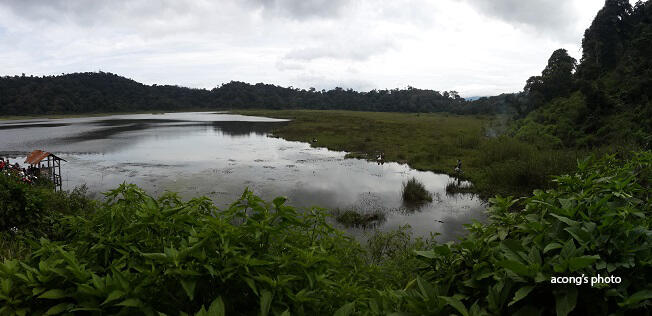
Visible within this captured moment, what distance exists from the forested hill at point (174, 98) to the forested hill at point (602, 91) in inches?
1752

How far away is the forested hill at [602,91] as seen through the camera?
2461 cm

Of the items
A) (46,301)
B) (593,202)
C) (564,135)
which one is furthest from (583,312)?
(564,135)

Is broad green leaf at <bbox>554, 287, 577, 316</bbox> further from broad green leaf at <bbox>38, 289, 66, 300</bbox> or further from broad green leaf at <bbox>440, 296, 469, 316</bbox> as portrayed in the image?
broad green leaf at <bbox>38, 289, 66, 300</bbox>

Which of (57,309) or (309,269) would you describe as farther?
(309,269)

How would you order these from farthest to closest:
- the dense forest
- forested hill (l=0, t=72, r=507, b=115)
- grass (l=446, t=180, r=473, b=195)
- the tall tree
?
forested hill (l=0, t=72, r=507, b=115)
the tall tree
the dense forest
grass (l=446, t=180, r=473, b=195)

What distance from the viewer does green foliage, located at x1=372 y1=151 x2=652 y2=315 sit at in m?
1.75

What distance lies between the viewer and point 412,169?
2684cm

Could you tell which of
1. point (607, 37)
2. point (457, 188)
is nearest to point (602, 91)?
point (457, 188)

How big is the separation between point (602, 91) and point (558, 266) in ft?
118

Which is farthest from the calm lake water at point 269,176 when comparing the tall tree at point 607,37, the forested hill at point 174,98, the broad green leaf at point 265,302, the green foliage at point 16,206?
the forested hill at point 174,98

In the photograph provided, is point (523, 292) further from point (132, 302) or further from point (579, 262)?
point (132, 302)

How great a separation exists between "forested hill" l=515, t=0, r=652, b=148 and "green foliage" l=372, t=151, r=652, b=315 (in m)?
14.8

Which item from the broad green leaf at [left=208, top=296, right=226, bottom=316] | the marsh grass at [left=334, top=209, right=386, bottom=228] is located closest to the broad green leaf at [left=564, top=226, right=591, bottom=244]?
the broad green leaf at [left=208, top=296, right=226, bottom=316]

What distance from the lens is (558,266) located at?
1.70 metres
